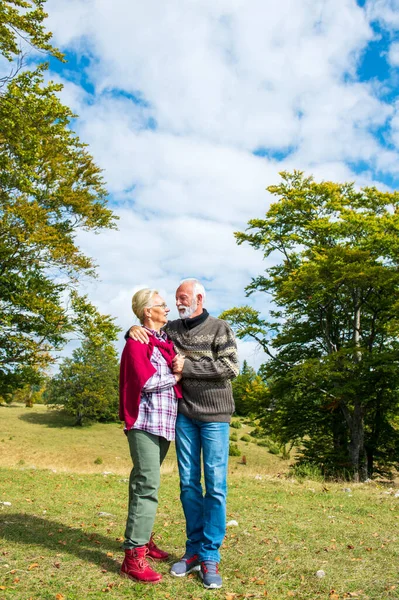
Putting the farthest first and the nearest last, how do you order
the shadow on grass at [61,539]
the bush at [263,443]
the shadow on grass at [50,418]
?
1. the shadow on grass at [50,418]
2. the bush at [263,443]
3. the shadow on grass at [61,539]

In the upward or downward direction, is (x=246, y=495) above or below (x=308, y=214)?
below

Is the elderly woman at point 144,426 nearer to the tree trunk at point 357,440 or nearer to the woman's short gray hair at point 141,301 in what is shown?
the woman's short gray hair at point 141,301

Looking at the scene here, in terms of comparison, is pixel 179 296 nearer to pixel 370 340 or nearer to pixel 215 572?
pixel 215 572

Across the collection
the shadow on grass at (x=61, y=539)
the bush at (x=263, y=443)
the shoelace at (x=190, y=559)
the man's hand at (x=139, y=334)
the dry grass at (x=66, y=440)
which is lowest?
the dry grass at (x=66, y=440)

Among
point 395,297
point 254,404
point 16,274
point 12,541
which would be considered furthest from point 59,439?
point 12,541

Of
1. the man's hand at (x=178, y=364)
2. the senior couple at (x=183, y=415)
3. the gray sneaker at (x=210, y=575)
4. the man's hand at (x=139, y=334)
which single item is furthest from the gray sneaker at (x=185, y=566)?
the man's hand at (x=139, y=334)

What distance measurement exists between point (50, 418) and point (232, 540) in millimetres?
47328

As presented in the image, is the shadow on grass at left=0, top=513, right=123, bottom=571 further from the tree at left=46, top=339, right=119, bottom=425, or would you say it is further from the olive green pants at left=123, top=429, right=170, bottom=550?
the tree at left=46, top=339, right=119, bottom=425

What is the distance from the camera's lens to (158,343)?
415cm

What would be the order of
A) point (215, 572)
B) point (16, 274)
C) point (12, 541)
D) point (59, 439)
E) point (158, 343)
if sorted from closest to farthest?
point (215, 572), point (158, 343), point (12, 541), point (16, 274), point (59, 439)

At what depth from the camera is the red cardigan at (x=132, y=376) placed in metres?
3.93

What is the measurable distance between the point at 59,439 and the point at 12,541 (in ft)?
121

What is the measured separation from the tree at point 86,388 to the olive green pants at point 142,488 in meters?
44.7

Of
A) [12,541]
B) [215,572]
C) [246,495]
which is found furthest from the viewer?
[246,495]
